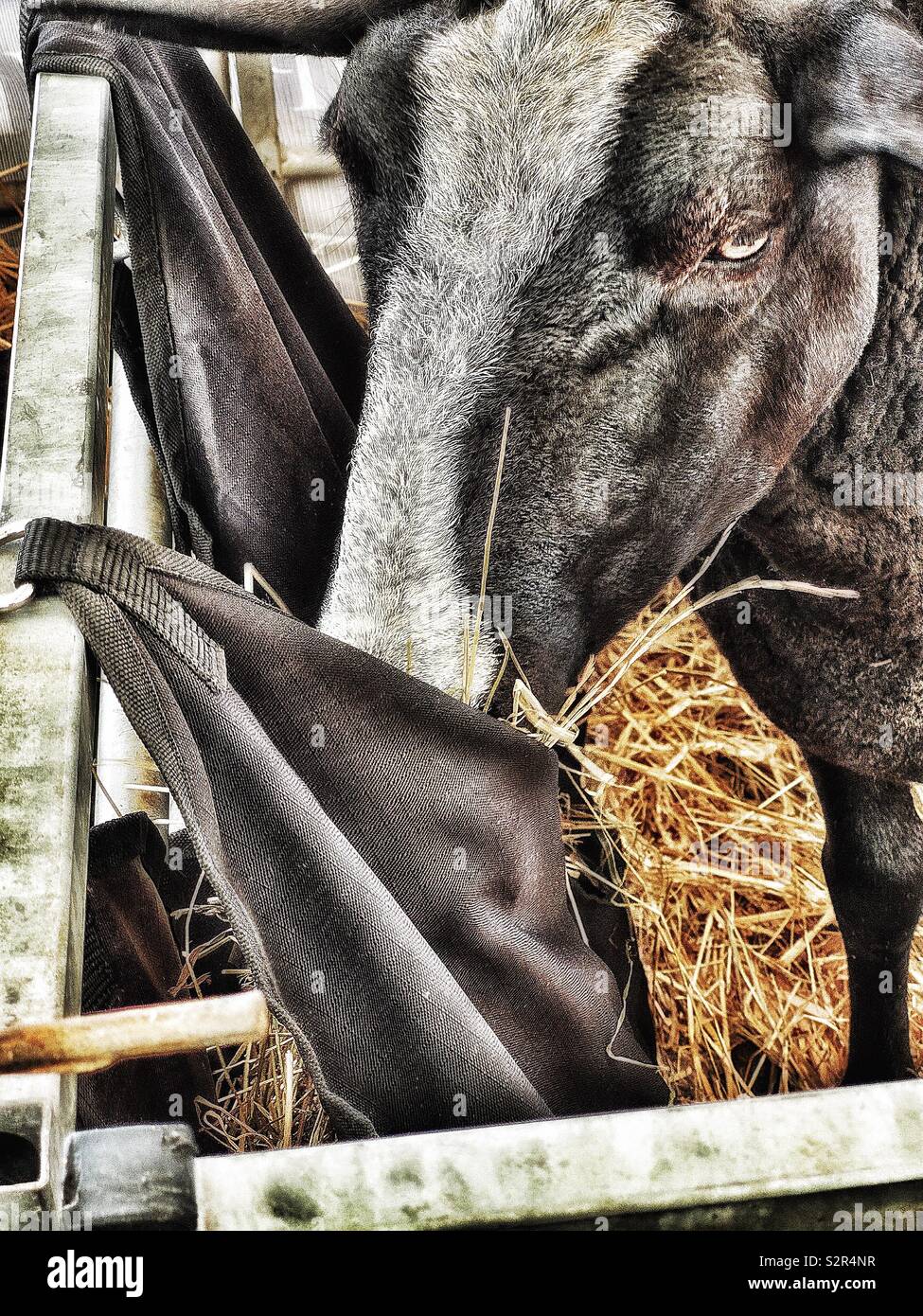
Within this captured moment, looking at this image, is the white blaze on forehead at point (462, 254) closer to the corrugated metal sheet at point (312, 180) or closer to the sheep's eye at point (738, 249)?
the sheep's eye at point (738, 249)

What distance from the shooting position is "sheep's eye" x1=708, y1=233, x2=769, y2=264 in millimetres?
1765

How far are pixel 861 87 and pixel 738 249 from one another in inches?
12.9

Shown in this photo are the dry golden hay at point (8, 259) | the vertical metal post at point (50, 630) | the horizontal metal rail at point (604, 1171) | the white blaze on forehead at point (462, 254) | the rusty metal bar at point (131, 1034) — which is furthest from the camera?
the dry golden hay at point (8, 259)

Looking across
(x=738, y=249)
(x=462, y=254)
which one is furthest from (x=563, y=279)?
(x=738, y=249)

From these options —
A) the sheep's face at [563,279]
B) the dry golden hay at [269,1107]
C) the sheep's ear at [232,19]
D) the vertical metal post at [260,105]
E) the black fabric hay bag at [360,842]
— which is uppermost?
the vertical metal post at [260,105]

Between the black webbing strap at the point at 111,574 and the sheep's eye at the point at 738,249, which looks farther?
the sheep's eye at the point at 738,249

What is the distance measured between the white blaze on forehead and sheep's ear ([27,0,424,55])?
0.51 meters

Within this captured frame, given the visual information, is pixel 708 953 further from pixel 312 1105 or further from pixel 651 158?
pixel 651 158

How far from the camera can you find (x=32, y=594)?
4.24 ft

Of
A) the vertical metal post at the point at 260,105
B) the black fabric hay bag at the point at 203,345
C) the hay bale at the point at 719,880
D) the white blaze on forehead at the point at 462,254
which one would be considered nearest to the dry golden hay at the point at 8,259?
the vertical metal post at the point at 260,105

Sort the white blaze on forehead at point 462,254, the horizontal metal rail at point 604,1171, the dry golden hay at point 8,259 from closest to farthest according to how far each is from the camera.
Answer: the horizontal metal rail at point 604,1171, the white blaze on forehead at point 462,254, the dry golden hay at point 8,259

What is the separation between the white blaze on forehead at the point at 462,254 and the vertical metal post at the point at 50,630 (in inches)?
17.3

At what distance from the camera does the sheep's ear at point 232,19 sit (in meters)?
2.18
